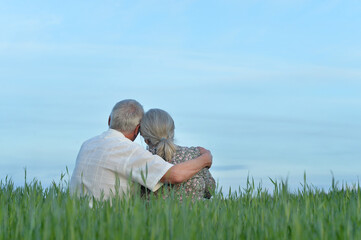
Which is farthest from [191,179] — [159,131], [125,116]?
[125,116]

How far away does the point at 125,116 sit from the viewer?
502cm

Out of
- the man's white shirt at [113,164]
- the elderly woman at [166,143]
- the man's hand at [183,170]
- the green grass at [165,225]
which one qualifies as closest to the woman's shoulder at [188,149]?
the elderly woman at [166,143]

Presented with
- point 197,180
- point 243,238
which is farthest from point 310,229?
point 197,180

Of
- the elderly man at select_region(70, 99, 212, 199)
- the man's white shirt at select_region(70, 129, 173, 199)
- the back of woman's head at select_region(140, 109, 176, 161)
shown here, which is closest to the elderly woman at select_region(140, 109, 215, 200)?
the back of woman's head at select_region(140, 109, 176, 161)

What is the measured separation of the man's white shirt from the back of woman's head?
0.76 feet

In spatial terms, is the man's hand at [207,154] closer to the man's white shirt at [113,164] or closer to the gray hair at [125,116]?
the man's white shirt at [113,164]

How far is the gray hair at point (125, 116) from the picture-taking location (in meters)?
5.02

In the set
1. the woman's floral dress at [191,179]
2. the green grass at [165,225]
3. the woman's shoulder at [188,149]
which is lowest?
the green grass at [165,225]

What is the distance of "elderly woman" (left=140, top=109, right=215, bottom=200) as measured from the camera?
4922 mm

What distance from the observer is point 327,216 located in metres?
3.78

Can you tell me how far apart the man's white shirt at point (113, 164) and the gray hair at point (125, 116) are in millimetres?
81

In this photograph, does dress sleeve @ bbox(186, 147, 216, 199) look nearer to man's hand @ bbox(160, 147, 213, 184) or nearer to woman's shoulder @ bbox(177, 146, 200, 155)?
woman's shoulder @ bbox(177, 146, 200, 155)

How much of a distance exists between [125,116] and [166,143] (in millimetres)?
505

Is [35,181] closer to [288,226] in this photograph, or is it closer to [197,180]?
[197,180]
